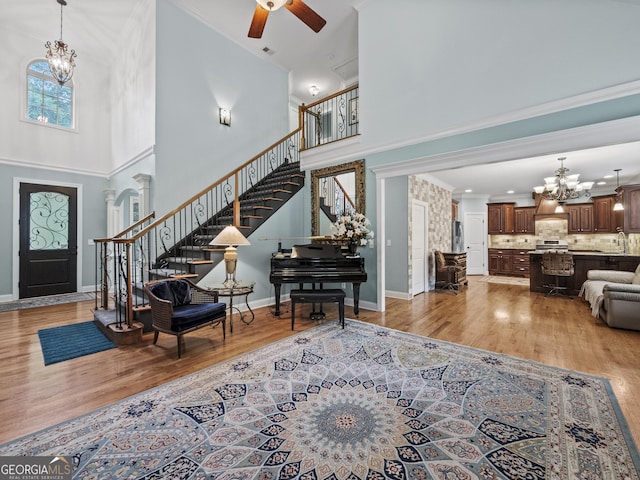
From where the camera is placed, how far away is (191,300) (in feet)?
11.9

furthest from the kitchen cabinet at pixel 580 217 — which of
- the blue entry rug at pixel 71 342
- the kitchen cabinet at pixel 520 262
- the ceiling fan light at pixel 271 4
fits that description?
the blue entry rug at pixel 71 342

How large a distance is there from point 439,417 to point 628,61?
4.01 m

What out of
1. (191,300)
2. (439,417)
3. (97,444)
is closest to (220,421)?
(97,444)

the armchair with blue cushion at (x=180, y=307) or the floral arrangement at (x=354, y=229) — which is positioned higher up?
the floral arrangement at (x=354, y=229)

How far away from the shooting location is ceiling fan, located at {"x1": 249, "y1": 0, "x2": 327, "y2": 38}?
11.2 ft

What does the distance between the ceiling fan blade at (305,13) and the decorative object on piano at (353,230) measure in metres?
2.78

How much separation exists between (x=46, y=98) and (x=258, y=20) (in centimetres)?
567

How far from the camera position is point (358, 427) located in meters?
1.91

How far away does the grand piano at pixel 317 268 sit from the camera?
4387mm

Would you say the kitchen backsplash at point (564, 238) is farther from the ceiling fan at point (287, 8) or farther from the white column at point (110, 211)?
the white column at point (110, 211)

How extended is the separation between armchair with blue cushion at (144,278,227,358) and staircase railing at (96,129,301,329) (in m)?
0.67

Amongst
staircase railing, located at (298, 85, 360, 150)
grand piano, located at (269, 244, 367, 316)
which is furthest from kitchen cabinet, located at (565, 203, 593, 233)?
grand piano, located at (269, 244, 367, 316)

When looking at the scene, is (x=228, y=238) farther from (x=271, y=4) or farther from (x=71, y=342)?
(x=271, y=4)

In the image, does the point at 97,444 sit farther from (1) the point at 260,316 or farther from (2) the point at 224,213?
(2) the point at 224,213
